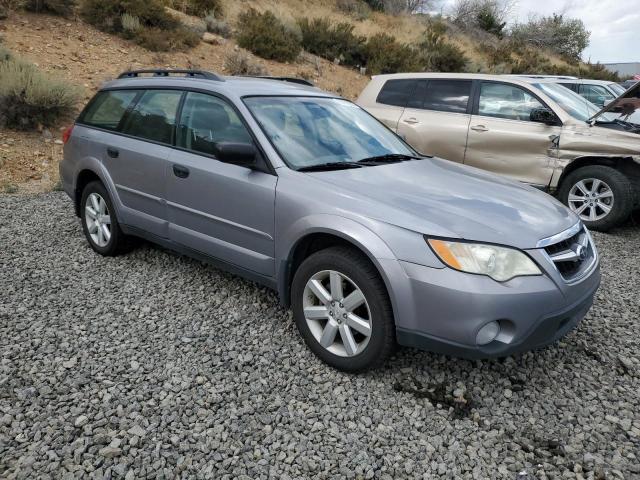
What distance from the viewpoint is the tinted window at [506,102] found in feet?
20.5

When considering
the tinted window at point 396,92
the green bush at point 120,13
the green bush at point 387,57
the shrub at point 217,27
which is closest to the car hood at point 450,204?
the tinted window at point 396,92

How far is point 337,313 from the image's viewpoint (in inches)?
111

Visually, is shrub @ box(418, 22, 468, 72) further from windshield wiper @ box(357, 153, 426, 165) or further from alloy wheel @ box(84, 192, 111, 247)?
alloy wheel @ box(84, 192, 111, 247)

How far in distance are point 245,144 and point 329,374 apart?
4.91 feet

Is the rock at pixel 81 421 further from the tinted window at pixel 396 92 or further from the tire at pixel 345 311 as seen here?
the tinted window at pixel 396 92

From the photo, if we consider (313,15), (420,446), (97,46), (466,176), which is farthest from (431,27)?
(420,446)

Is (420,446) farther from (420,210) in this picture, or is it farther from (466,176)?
(466,176)

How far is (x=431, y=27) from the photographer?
24703mm

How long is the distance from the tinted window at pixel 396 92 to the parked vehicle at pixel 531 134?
2 centimetres

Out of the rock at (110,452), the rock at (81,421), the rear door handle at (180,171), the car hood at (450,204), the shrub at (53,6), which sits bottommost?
the rock at (81,421)

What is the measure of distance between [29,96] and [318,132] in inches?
263

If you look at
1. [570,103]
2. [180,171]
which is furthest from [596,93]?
[180,171]

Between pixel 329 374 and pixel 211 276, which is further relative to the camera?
pixel 211 276

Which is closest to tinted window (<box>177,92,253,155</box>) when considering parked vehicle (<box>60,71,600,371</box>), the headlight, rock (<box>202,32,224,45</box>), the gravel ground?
parked vehicle (<box>60,71,600,371</box>)
